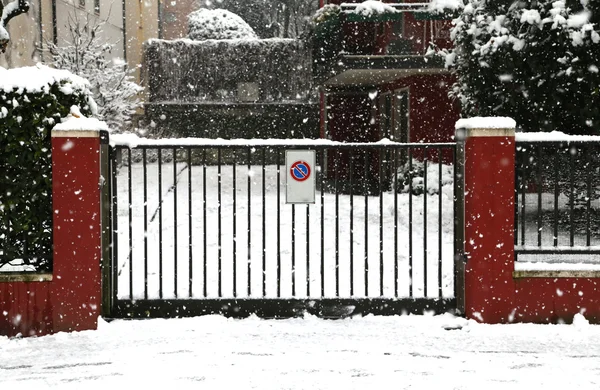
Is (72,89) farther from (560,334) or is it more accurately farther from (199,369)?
(560,334)

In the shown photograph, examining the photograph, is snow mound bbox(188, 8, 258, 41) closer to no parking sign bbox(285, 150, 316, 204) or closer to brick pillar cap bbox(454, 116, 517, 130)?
no parking sign bbox(285, 150, 316, 204)

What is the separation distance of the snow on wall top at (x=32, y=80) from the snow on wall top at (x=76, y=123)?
23 cm

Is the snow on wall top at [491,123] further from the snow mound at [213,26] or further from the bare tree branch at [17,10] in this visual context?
the snow mound at [213,26]

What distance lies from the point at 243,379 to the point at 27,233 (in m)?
2.39

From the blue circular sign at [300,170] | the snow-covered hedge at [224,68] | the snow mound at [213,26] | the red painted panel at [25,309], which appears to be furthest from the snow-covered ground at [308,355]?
the snow mound at [213,26]

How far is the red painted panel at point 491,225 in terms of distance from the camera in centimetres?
662

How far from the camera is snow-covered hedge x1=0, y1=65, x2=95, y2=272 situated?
635cm

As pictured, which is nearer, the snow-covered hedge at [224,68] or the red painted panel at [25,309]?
the red painted panel at [25,309]

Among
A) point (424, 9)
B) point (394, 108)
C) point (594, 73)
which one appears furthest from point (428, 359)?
point (394, 108)

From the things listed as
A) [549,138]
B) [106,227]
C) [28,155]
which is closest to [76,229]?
[106,227]

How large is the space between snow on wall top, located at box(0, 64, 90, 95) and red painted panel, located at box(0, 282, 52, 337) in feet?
5.13

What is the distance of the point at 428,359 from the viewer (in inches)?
229

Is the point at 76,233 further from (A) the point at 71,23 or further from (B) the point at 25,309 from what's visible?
(A) the point at 71,23

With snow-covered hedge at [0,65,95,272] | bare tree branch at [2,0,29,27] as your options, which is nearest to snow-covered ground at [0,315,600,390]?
snow-covered hedge at [0,65,95,272]
